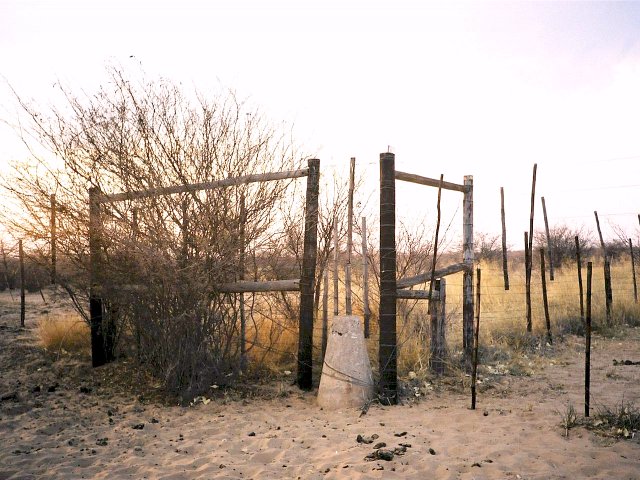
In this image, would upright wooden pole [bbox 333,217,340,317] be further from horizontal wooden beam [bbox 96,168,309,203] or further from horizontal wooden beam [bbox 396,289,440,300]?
horizontal wooden beam [bbox 96,168,309,203]

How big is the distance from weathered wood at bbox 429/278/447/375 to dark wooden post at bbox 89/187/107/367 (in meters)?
3.97

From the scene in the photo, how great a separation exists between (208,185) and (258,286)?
121 centimetres

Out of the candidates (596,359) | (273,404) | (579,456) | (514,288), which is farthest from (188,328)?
(514,288)

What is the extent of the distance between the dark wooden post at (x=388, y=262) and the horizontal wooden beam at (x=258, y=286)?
3.19 feet

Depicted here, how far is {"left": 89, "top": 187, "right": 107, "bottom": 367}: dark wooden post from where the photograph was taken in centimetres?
639

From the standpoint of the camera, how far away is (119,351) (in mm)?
7426

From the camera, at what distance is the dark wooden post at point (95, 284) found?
6391 mm

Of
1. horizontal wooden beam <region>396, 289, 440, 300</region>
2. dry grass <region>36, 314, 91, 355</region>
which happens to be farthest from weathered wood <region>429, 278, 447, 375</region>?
dry grass <region>36, 314, 91, 355</region>

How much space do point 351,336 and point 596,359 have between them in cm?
439

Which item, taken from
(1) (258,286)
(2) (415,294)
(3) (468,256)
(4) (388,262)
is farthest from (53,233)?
(3) (468,256)

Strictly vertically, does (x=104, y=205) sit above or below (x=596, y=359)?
above

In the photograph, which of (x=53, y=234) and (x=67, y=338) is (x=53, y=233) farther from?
(x=67, y=338)

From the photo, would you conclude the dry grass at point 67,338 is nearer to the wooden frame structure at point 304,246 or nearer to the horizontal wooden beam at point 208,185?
the wooden frame structure at point 304,246

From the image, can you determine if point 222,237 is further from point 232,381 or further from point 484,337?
point 484,337
